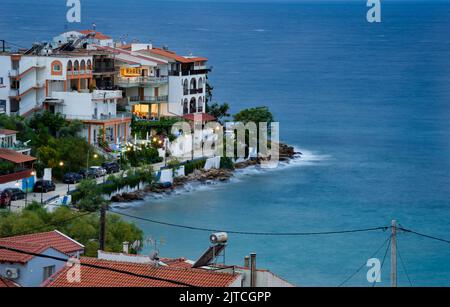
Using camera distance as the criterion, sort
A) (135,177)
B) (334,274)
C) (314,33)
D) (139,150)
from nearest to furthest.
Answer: (334,274) < (135,177) < (139,150) < (314,33)

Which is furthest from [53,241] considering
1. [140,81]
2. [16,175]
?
[140,81]

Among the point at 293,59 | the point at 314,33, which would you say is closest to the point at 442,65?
the point at 293,59

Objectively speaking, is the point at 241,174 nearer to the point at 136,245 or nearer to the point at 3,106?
the point at 3,106

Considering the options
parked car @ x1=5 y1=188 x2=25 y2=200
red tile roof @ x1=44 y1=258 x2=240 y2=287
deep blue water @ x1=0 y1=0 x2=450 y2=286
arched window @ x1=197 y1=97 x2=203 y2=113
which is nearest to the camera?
red tile roof @ x1=44 y1=258 x2=240 y2=287

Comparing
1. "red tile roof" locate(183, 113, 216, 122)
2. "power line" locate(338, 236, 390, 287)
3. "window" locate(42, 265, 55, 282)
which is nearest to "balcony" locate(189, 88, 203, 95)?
"red tile roof" locate(183, 113, 216, 122)

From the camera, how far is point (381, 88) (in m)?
69.8

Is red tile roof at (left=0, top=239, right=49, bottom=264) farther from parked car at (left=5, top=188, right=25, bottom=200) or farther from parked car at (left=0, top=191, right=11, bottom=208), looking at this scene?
parked car at (left=5, top=188, right=25, bottom=200)

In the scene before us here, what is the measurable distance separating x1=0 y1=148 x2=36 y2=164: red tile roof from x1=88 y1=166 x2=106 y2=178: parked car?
1.61 m

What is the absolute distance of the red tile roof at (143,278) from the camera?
580 inches

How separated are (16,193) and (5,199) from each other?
0.82 metres

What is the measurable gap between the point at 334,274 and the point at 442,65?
5973 cm

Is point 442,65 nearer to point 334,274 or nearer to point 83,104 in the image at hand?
point 83,104

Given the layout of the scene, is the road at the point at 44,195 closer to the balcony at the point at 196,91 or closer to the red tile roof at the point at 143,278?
the balcony at the point at 196,91

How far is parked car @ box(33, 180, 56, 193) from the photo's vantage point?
31.6 meters
